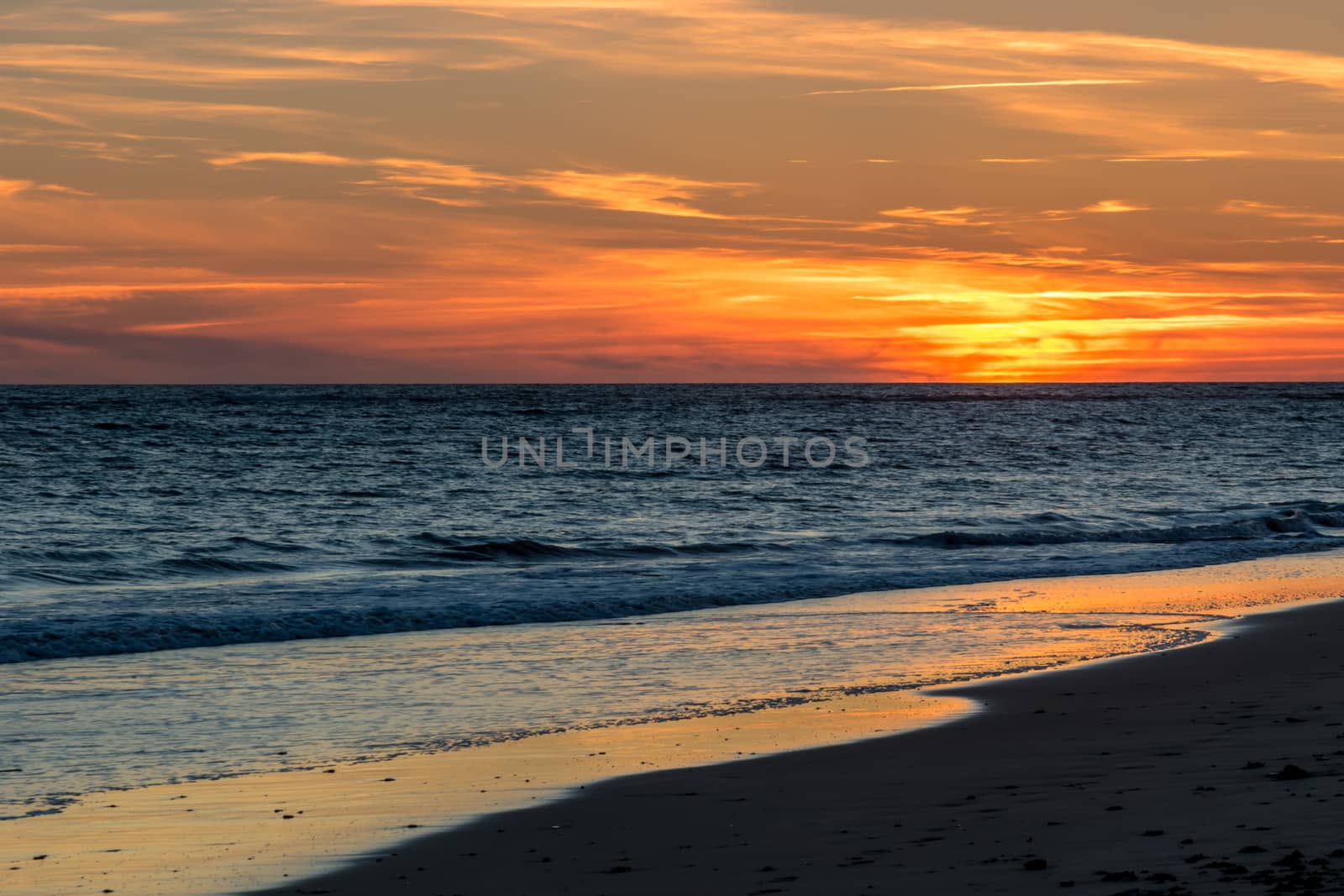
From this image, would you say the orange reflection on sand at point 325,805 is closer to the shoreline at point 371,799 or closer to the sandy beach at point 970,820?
the shoreline at point 371,799

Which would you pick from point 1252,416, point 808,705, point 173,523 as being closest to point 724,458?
point 173,523

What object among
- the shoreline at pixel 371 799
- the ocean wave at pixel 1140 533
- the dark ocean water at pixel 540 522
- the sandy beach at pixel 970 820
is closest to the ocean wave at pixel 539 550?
the dark ocean water at pixel 540 522

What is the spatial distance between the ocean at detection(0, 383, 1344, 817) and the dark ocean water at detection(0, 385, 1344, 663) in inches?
5.2

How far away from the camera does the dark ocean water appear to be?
714 inches

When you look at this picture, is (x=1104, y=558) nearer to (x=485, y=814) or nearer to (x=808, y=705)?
(x=808, y=705)

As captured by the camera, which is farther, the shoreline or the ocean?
the ocean

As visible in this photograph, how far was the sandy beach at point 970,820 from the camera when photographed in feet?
19.6

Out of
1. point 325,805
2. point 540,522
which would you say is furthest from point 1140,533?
point 325,805

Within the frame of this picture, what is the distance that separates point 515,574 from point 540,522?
9301mm

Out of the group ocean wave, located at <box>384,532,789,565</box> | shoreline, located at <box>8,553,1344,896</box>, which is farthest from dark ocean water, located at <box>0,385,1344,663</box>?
shoreline, located at <box>8,553,1344,896</box>

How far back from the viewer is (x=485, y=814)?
7.48 meters

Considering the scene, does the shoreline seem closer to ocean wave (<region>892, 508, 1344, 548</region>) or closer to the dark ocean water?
the dark ocean water

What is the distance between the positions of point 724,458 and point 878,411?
2369 inches

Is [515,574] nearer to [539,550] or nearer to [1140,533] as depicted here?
[539,550]
